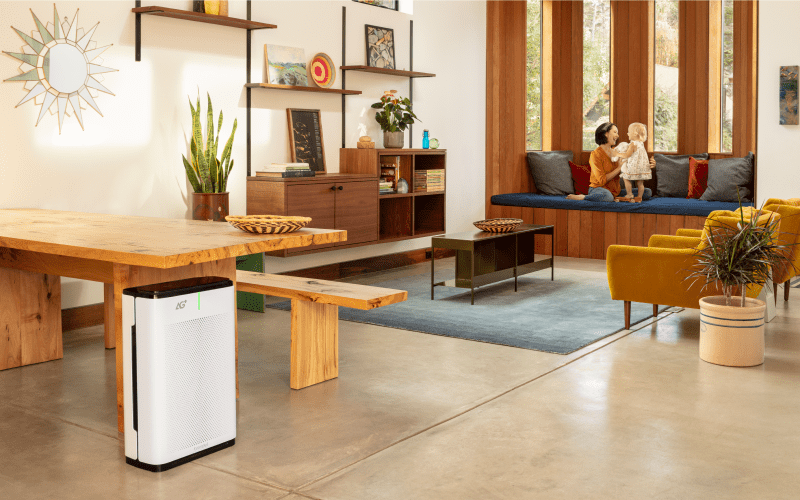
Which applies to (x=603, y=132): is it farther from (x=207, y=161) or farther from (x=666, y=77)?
(x=207, y=161)

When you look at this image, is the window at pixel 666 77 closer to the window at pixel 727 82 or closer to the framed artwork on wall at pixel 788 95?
the window at pixel 727 82

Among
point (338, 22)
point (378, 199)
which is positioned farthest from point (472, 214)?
point (338, 22)

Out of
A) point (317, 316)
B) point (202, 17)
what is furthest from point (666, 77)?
point (317, 316)

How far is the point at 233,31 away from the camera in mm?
6078

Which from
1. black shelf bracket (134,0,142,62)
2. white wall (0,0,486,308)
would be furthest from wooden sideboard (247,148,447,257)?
black shelf bracket (134,0,142,62)

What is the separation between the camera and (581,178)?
9.28 m

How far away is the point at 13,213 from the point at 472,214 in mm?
5363

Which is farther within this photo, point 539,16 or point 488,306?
point 539,16

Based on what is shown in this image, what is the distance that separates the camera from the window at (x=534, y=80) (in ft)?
31.3

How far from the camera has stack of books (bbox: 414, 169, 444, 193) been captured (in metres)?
7.54

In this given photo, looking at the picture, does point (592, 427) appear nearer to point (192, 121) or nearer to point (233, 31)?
point (192, 121)

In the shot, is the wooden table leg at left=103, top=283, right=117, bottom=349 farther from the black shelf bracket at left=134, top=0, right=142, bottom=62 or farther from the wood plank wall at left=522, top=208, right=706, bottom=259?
the wood plank wall at left=522, top=208, right=706, bottom=259

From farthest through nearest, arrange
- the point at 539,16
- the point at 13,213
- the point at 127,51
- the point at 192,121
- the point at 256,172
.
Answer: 1. the point at 539,16
2. the point at 256,172
3. the point at 192,121
4. the point at 127,51
5. the point at 13,213

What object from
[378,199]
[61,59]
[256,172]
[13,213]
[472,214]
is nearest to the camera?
[13,213]
